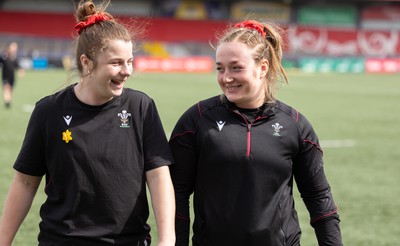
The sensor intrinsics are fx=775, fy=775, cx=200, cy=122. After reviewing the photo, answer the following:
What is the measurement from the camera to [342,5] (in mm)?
62250

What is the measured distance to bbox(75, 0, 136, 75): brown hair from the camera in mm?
3475

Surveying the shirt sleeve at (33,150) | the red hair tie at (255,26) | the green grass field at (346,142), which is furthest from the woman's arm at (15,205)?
the green grass field at (346,142)

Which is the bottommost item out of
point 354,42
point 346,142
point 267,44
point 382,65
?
point 382,65

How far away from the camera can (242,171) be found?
3631 millimetres

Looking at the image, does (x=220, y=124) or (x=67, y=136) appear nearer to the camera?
(x=67, y=136)

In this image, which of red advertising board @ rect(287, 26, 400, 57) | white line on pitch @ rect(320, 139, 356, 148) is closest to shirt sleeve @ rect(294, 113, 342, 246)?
white line on pitch @ rect(320, 139, 356, 148)

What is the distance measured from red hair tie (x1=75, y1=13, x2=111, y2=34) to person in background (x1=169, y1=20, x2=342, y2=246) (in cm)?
56

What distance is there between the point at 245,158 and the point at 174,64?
141 ft

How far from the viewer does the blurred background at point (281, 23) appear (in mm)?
52469

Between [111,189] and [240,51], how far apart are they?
0.88m

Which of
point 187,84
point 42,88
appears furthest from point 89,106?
point 187,84

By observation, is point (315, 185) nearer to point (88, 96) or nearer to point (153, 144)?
point (153, 144)

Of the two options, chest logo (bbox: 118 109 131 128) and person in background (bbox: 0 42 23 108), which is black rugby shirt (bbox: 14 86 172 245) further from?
person in background (bbox: 0 42 23 108)

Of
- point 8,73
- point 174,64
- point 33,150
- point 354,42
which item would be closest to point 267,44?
point 33,150
